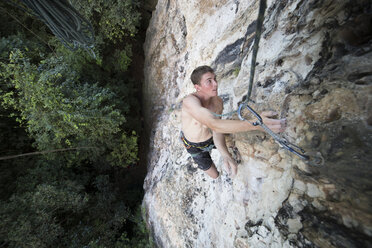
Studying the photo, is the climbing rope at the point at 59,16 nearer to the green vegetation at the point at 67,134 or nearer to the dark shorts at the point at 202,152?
the green vegetation at the point at 67,134

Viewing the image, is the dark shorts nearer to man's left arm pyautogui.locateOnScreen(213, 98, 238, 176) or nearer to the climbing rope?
man's left arm pyautogui.locateOnScreen(213, 98, 238, 176)

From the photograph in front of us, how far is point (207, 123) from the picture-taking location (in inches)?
62.1

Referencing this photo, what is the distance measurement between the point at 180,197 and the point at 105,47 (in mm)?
5012

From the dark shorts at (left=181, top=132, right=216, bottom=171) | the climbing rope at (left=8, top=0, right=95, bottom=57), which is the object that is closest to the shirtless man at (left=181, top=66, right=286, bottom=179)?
the dark shorts at (left=181, top=132, right=216, bottom=171)

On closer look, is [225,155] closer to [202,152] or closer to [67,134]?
[202,152]

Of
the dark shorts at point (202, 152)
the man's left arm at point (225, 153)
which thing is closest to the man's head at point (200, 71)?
the man's left arm at point (225, 153)

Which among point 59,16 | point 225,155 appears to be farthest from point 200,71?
point 59,16

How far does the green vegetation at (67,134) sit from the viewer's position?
378 cm

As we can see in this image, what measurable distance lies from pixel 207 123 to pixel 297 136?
27.0 inches

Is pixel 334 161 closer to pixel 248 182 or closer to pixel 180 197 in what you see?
pixel 248 182

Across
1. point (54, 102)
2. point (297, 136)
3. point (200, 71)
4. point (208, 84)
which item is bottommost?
point (297, 136)

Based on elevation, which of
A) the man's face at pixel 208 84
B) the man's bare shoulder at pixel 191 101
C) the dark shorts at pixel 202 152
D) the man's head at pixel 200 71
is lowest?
the dark shorts at pixel 202 152

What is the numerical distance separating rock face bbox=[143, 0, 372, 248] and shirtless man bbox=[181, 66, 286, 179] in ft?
0.44

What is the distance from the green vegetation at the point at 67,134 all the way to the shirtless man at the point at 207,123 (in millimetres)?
2639
